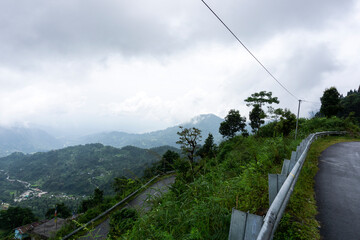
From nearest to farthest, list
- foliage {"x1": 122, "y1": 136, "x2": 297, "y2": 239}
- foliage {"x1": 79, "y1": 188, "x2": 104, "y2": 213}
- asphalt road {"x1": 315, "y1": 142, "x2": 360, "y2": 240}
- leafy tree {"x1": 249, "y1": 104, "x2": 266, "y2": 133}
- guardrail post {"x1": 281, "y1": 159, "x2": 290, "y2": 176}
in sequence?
foliage {"x1": 122, "y1": 136, "x2": 297, "y2": 239} → asphalt road {"x1": 315, "y1": 142, "x2": 360, "y2": 240} → guardrail post {"x1": 281, "y1": 159, "x2": 290, "y2": 176} → leafy tree {"x1": 249, "y1": 104, "x2": 266, "y2": 133} → foliage {"x1": 79, "y1": 188, "x2": 104, "y2": 213}

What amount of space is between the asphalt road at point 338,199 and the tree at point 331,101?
20.4 m

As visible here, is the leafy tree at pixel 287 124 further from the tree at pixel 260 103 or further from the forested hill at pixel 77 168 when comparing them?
the forested hill at pixel 77 168

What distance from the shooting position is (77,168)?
158 metres

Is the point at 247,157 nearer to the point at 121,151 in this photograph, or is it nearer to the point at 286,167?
the point at 286,167

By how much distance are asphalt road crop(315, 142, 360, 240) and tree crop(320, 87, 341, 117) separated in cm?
2038

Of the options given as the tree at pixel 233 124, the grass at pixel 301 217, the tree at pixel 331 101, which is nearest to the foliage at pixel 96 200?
the tree at pixel 233 124

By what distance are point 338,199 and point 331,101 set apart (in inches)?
963

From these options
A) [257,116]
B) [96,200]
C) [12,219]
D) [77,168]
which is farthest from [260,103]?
[77,168]

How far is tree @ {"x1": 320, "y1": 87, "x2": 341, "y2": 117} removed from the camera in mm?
21750

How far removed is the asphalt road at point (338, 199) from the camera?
8.29 feet

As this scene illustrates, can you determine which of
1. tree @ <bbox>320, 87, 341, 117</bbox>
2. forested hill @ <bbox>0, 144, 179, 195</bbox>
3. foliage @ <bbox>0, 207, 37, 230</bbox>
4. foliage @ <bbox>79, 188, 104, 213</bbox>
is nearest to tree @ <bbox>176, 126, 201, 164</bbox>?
tree @ <bbox>320, 87, 341, 117</bbox>

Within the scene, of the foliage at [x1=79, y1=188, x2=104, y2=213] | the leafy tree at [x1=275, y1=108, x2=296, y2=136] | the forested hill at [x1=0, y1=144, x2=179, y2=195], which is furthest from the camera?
Result: the forested hill at [x1=0, y1=144, x2=179, y2=195]

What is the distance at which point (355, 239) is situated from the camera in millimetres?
2338

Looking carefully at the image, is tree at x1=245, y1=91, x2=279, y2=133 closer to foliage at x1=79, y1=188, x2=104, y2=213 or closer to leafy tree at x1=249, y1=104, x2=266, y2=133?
leafy tree at x1=249, y1=104, x2=266, y2=133
